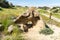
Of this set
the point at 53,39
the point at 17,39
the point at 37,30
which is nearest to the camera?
the point at 17,39

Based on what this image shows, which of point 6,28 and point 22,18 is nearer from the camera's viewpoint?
point 6,28

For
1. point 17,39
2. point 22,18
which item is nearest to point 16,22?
point 22,18

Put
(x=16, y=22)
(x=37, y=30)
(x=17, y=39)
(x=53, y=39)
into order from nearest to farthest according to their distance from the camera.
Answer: (x=17, y=39) → (x=53, y=39) → (x=37, y=30) → (x=16, y=22)

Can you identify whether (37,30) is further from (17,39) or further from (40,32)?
(17,39)

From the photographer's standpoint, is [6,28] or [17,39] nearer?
[17,39]

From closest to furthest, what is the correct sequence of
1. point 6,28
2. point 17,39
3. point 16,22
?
point 17,39
point 6,28
point 16,22

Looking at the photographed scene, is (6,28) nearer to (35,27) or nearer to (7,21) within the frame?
(7,21)

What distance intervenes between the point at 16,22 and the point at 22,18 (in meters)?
1.11

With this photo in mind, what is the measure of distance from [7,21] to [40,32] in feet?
14.3

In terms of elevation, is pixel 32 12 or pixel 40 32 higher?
pixel 32 12

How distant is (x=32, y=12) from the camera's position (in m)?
26.6

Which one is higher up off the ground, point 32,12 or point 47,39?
point 32,12

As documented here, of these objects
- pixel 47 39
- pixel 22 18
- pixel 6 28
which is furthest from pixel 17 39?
pixel 22 18

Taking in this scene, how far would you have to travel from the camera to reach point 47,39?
19.8 m
